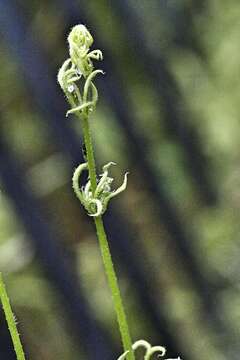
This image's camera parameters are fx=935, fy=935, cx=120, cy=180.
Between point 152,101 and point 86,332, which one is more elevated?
point 152,101

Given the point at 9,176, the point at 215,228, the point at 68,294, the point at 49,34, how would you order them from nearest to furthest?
the point at 9,176, the point at 68,294, the point at 49,34, the point at 215,228

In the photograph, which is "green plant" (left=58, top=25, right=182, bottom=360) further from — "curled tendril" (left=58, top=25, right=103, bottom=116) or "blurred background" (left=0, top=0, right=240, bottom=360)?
"blurred background" (left=0, top=0, right=240, bottom=360)

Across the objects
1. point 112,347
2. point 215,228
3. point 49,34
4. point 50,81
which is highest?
point 49,34

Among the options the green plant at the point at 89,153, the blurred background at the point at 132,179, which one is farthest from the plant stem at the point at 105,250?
the blurred background at the point at 132,179

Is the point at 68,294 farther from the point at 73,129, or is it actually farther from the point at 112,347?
the point at 73,129

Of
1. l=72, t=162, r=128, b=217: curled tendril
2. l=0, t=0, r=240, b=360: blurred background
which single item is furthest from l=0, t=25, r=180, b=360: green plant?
l=0, t=0, r=240, b=360: blurred background

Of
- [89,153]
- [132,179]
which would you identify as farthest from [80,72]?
[132,179]

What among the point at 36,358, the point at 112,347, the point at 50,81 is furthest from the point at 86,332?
the point at 50,81

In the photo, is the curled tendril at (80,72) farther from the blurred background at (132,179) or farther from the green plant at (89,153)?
the blurred background at (132,179)
